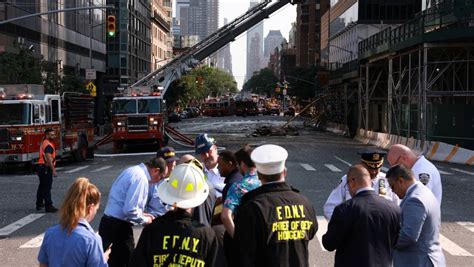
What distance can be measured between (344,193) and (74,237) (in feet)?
8.80

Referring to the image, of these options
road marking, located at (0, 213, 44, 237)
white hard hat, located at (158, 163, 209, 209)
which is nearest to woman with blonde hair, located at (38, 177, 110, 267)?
white hard hat, located at (158, 163, 209, 209)

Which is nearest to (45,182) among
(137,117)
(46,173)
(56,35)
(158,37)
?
(46,173)

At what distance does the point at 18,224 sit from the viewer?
12.1 meters

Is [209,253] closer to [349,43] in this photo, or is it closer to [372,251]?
[372,251]

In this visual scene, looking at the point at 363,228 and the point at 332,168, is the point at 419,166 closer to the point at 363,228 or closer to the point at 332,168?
the point at 363,228

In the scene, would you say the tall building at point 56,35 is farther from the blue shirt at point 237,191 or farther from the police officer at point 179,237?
the police officer at point 179,237

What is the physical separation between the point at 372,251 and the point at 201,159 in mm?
2586

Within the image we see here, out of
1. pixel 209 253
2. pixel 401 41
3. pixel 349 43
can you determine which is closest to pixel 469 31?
pixel 401 41

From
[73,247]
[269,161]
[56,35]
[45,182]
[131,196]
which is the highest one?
[56,35]

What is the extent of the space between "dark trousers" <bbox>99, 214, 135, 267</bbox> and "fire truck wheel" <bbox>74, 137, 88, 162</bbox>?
2088cm

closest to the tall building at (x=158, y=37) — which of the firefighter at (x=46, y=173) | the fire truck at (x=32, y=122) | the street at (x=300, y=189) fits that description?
the fire truck at (x=32, y=122)

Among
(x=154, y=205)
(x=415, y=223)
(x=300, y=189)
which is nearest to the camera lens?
(x=415, y=223)

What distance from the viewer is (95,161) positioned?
27.2 metres

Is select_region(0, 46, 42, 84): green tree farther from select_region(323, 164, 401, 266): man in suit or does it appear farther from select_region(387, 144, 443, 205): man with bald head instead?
select_region(323, 164, 401, 266): man in suit
